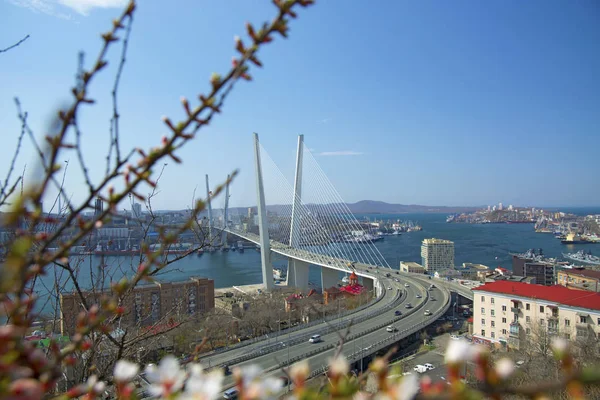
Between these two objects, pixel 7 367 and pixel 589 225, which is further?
pixel 589 225

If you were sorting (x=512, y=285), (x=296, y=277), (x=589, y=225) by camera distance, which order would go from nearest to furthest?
1. (x=512, y=285)
2. (x=296, y=277)
3. (x=589, y=225)

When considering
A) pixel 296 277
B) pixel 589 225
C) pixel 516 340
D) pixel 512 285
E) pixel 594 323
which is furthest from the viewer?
pixel 589 225

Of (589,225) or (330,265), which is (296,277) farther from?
(589,225)

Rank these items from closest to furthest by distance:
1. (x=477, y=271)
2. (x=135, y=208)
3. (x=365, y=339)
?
(x=135, y=208) < (x=365, y=339) < (x=477, y=271)

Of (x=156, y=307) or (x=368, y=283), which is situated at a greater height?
(x=156, y=307)

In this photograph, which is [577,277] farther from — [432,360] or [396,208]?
[396,208]

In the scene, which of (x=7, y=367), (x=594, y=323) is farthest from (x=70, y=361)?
(x=594, y=323)

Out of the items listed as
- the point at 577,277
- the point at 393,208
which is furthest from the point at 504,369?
the point at 393,208

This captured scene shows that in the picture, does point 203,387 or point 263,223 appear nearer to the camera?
point 203,387

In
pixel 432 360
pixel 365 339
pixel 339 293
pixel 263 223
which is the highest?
pixel 263 223
